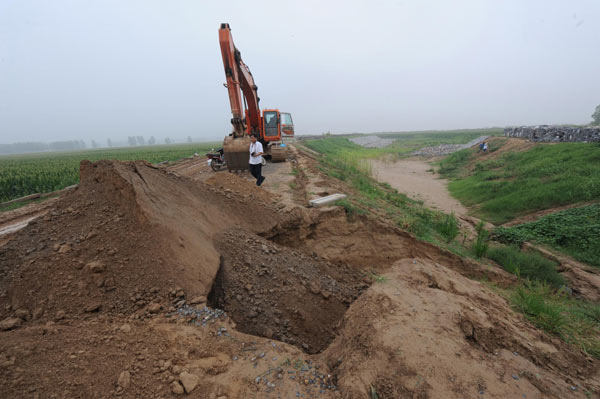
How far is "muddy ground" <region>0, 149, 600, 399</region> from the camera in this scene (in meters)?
1.97

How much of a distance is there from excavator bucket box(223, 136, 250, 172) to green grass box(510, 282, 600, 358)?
344 inches

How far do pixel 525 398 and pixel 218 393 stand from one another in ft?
7.88

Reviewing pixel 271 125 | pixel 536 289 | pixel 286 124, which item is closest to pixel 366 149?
pixel 286 124

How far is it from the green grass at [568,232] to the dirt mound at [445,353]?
4.45 metres

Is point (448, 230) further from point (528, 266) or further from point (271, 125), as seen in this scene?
point (271, 125)

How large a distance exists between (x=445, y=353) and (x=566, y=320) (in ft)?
8.22

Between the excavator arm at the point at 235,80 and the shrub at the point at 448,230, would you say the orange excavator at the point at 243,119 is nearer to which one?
the excavator arm at the point at 235,80

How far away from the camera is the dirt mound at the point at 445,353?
6.84 feet

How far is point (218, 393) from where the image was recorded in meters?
1.86

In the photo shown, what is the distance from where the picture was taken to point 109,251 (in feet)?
9.62

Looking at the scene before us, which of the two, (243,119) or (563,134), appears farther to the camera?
(563,134)

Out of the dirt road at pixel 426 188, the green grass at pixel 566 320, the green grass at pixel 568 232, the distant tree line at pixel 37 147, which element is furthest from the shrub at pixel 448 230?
the distant tree line at pixel 37 147

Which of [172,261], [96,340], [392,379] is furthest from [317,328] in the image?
[96,340]

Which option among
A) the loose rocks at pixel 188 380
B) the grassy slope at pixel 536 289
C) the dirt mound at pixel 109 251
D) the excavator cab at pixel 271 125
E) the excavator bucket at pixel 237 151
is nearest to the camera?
the loose rocks at pixel 188 380
